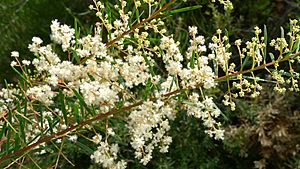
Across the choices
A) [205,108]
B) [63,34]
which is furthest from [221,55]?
[63,34]

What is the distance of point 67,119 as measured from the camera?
30.5 inches

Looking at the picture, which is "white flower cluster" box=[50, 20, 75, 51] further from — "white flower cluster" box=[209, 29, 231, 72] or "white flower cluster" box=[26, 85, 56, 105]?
"white flower cluster" box=[209, 29, 231, 72]

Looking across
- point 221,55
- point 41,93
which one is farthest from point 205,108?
point 41,93

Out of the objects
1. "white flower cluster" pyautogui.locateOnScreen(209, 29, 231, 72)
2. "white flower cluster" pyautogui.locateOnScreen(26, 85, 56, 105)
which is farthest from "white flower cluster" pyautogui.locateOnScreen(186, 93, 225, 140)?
"white flower cluster" pyautogui.locateOnScreen(26, 85, 56, 105)

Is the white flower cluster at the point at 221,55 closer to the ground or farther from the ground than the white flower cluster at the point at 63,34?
closer to the ground

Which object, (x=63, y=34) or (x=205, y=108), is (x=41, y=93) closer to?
(x=63, y=34)

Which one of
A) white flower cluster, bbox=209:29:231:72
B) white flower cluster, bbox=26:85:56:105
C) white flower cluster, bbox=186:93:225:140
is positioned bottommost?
white flower cluster, bbox=186:93:225:140

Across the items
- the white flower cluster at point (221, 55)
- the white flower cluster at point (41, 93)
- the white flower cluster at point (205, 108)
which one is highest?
the white flower cluster at point (41, 93)

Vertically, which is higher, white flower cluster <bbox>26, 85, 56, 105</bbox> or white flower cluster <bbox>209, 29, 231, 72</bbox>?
white flower cluster <bbox>26, 85, 56, 105</bbox>

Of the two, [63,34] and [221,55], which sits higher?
[63,34]

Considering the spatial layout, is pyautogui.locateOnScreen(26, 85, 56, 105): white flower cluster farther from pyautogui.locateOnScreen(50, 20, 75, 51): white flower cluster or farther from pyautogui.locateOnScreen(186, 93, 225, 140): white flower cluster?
pyautogui.locateOnScreen(186, 93, 225, 140): white flower cluster

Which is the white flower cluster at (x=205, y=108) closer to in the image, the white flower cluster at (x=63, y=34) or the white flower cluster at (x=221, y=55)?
the white flower cluster at (x=221, y=55)

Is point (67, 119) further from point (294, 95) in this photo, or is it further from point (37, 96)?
point (294, 95)

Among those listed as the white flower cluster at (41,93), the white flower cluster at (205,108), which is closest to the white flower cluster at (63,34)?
the white flower cluster at (41,93)
